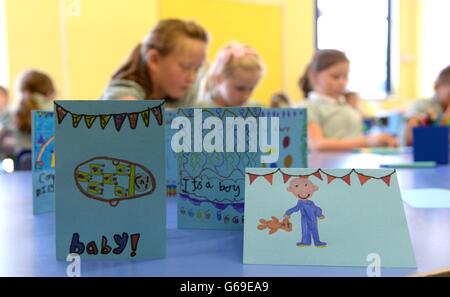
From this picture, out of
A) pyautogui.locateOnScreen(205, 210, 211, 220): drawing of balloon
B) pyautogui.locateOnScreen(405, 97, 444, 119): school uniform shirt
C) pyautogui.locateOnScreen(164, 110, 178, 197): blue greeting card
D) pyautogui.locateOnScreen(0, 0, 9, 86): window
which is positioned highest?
pyautogui.locateOnScreen(0, 0, 9, 86): window

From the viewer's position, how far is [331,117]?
205cm

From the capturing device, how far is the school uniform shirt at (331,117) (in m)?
2.04

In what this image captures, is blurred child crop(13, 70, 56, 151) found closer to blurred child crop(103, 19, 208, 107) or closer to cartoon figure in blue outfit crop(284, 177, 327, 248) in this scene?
blurred child crop(103, 19, 208, 107)

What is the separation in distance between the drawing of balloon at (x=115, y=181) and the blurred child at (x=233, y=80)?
123cm

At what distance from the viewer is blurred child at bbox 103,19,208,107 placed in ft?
4.38

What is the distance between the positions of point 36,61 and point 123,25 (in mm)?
363

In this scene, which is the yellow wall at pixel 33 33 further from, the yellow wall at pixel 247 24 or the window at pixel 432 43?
the window at pixel 432 43

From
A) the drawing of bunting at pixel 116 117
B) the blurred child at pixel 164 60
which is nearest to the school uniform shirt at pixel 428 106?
the blurred child at pixel 164 60

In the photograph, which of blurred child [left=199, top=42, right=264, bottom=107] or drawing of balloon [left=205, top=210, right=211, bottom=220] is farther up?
blurred child [left=199, top=42, right=264, bottom=107]

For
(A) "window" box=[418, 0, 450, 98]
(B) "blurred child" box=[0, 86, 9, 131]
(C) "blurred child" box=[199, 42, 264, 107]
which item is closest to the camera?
(C) "blurred child" box=[199, 42, 264, 107]

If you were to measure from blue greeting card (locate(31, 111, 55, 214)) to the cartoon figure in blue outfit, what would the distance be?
1.13 ft

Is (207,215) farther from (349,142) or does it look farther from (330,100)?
(330,100)

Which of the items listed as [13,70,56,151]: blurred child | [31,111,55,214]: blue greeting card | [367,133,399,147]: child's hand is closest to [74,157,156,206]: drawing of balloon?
[31,111,55,214]: blue greeting card

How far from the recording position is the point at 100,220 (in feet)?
1.47
